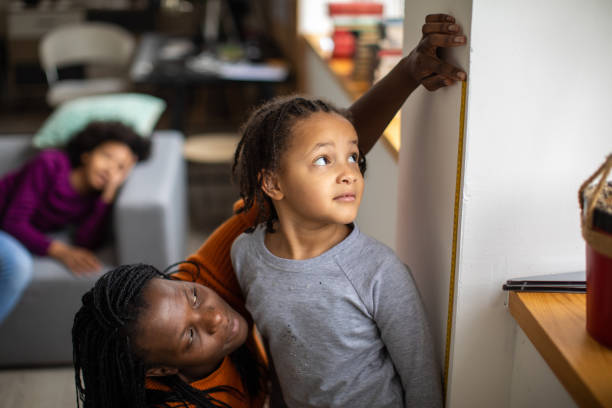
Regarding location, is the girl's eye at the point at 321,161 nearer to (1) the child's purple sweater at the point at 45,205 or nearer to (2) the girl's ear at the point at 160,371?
(2) the girl's ear at the point at 160,371

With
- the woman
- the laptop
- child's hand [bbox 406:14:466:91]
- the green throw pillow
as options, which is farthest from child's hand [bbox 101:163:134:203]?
the laptop

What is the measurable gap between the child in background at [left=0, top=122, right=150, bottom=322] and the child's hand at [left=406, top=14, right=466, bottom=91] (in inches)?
61.9

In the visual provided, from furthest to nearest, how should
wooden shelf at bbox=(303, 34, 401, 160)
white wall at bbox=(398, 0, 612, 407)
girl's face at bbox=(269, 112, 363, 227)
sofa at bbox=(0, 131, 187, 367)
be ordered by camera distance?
1. sofa at bbox=(0, 131, 187, 367)
2. wooden shelf at bbox=(303, 34, 401, 160)
3. girl's face at bbox=(269, 112, 363, 227)
4. white wall at bbox=(398, 0, 612, 407)

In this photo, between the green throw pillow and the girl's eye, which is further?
the green throw pillow

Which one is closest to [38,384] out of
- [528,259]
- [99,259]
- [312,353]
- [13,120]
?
[99,259]

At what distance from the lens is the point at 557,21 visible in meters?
0.84

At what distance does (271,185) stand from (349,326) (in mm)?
257

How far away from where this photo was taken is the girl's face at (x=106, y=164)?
7.63ft

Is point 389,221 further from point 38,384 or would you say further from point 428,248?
point 38,384

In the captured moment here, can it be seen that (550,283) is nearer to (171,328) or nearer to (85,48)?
(171,328)

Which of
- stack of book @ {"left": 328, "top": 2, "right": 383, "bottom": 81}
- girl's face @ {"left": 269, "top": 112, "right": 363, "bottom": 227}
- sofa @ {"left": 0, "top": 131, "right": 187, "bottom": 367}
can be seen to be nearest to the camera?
girl's face @ {"left": 269, "top": 112, "right": 363, "bottom": 227}

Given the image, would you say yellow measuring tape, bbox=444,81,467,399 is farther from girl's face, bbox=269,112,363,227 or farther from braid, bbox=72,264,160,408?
braid, bbox=72,264,160,408

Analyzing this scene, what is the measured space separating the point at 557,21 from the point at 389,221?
991 millimetres

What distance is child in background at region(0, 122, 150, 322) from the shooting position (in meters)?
2.20
